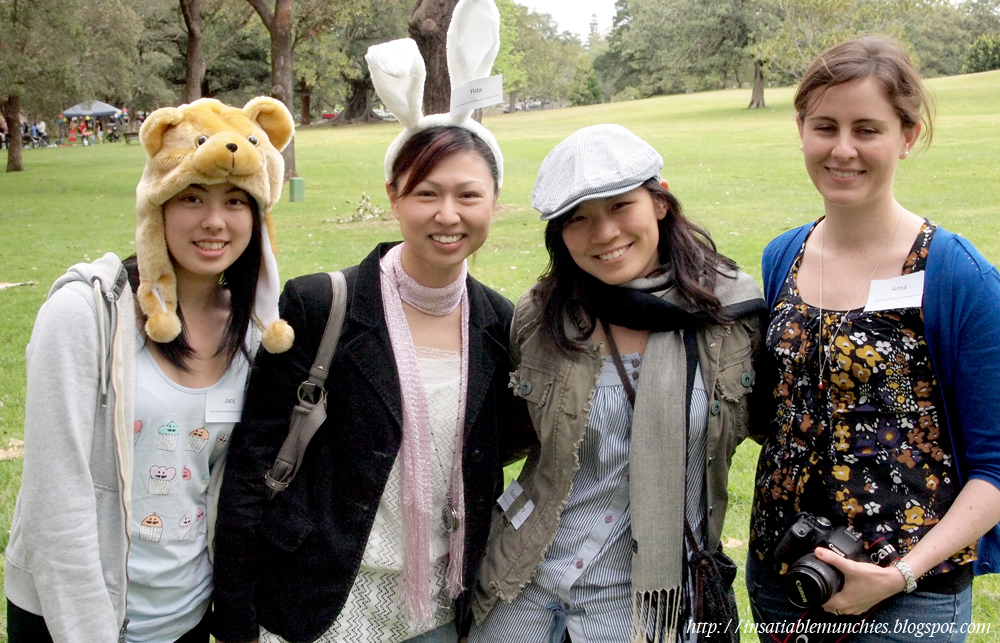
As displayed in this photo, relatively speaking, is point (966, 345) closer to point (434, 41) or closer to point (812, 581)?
point (812, 581)

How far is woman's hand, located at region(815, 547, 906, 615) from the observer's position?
6.88 feet

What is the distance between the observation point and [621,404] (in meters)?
2.40

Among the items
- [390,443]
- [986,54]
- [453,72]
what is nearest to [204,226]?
[390,443]

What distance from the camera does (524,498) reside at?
258 centimetres

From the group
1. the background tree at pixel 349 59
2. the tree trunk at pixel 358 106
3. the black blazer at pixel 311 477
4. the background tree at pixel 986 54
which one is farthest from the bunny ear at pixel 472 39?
the background tree at pixel 986 54

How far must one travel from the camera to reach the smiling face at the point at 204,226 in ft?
7.58

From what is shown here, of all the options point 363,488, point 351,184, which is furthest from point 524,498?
point 351,184

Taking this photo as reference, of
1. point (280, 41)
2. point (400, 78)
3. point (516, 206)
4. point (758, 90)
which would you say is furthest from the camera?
point (758, 90)

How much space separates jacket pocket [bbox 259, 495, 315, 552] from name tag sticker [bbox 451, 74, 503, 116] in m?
1.22

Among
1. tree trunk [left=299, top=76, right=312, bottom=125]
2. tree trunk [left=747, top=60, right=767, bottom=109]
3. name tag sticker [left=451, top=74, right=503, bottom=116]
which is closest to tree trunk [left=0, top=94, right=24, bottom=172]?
name tag sticker [left=451, top=74, right=503, bottom=116]

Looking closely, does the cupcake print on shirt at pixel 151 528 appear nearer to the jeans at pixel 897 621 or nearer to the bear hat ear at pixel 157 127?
the bear hat ear at pixel 157 127

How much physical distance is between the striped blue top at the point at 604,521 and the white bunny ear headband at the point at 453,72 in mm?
780

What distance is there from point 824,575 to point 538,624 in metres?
0.82

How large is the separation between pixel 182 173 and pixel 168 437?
0.68 metres
